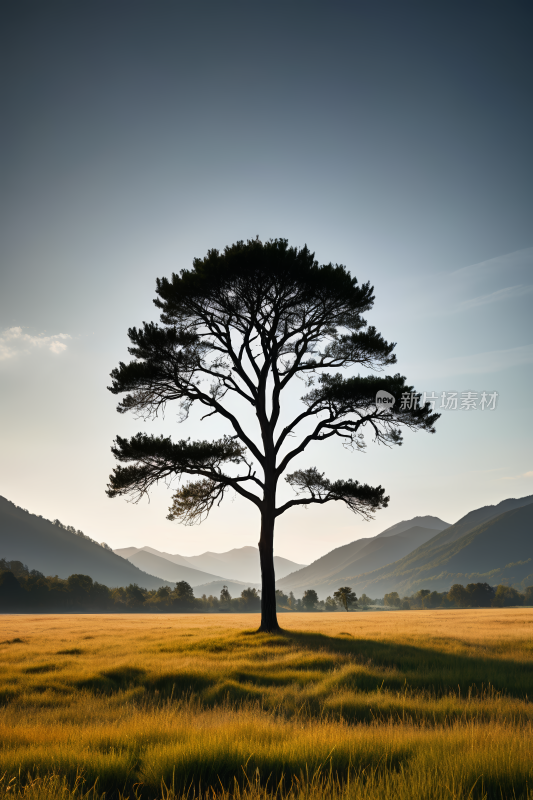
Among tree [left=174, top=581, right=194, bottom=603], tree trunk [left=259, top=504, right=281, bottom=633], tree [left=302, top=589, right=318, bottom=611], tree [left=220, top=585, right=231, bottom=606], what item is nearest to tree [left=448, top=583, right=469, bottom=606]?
tree [left=302, top=589, right=318, bottom=611]

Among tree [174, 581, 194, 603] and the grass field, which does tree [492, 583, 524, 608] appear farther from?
the grass field

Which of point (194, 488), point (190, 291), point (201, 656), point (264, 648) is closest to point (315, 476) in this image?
point (194, 488)

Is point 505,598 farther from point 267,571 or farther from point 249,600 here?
point 267,571

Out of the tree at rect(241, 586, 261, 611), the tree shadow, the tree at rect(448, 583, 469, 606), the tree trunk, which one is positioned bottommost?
the tree at rect(241, 586, 261, 611)

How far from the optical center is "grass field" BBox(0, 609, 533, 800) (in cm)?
377

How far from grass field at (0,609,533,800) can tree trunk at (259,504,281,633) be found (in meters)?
4.05

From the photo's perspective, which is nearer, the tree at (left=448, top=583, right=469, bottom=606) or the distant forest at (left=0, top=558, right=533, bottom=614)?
the distant forest at (left=0, top=558, right=533, bottom=614)

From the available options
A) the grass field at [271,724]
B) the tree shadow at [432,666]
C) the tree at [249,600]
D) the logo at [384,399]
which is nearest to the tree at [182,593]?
the tree at [249,600]

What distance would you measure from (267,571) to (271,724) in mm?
13213

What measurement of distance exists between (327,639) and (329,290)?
13457 mm

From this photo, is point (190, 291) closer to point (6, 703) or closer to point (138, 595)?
point (6, 703)

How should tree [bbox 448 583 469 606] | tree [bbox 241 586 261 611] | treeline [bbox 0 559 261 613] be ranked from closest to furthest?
treeline [bbox 0 559 261 613], tree [bbox 448 583 469 606], tree [bbox 241 586 261 611]

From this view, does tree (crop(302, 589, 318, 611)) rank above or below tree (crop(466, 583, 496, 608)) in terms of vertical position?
below

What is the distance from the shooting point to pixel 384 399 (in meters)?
17.1
